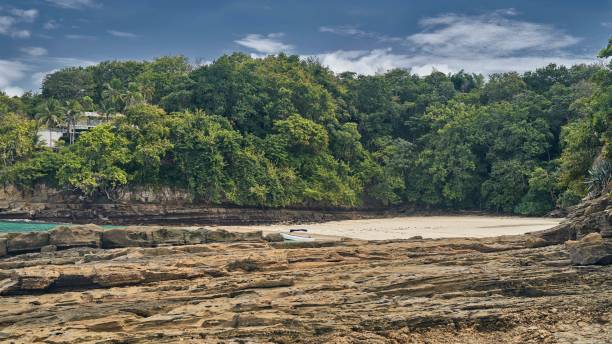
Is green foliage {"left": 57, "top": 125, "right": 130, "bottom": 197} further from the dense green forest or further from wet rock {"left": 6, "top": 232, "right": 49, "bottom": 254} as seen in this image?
wet rock {"left": 6, "top": 232, "right": 49, "bottom": 254}

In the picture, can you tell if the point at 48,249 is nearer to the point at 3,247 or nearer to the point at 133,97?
the point at 3,247

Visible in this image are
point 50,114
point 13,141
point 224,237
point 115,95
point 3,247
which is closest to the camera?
point 3,247

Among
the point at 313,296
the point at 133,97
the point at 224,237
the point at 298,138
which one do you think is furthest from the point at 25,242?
the point at 133,97

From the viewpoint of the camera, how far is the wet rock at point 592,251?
13.1m

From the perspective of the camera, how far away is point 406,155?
51125 mm

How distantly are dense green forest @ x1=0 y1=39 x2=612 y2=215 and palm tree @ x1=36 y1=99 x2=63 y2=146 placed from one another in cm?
16

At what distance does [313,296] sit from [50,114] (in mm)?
43299

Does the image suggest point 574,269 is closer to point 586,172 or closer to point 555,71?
point 586,172

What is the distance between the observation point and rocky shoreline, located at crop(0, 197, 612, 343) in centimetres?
983

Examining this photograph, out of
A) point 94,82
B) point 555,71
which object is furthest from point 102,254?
point 555,71

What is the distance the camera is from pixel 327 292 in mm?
12156

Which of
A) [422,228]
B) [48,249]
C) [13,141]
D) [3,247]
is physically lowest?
[422,228]

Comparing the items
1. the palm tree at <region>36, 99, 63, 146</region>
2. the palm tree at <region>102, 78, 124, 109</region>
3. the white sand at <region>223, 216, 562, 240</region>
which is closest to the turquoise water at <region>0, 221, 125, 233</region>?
the palm tree at <region>36, 99, 63, 146</region>

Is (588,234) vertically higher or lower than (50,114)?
lower
